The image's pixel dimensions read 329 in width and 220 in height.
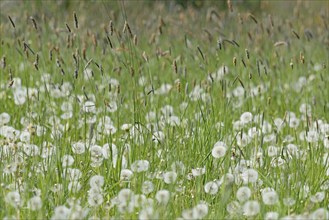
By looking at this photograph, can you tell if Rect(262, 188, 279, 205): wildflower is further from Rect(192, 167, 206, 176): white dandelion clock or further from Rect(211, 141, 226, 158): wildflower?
Rect(211, 141, 226, 158): wildflower

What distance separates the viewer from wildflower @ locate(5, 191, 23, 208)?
8.30 ft

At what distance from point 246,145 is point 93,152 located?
770 mm

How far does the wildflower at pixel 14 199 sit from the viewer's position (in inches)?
99.6

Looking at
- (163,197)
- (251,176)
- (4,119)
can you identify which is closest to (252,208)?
(163,197)

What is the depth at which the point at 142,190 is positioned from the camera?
2.84 meters

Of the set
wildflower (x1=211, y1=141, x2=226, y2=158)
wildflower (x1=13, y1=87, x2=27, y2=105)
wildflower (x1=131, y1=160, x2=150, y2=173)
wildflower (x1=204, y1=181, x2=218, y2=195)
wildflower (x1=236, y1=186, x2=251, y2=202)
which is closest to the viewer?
wildflower (x1=236, y1=186, x2=251, y2=202)

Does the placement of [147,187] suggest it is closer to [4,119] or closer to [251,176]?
[251,176]

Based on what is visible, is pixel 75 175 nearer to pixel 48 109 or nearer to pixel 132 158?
pixel 132 158

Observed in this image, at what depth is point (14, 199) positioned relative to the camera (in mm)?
2564

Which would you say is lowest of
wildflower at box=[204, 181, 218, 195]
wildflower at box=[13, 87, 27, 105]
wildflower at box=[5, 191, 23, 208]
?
wildflower at box=[5, 191, 23, 208]

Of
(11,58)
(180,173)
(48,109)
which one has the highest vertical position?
(11,58)

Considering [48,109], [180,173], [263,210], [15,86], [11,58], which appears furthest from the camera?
[11,58]

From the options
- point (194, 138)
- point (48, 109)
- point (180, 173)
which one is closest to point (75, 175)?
point (180, 173)

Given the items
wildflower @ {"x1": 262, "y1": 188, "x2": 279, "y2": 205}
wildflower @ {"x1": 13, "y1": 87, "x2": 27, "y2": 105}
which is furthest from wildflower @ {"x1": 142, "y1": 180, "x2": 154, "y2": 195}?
wildflower @ {"x1": 13, "y1": 87, "x2": 27, "y2": 105}
